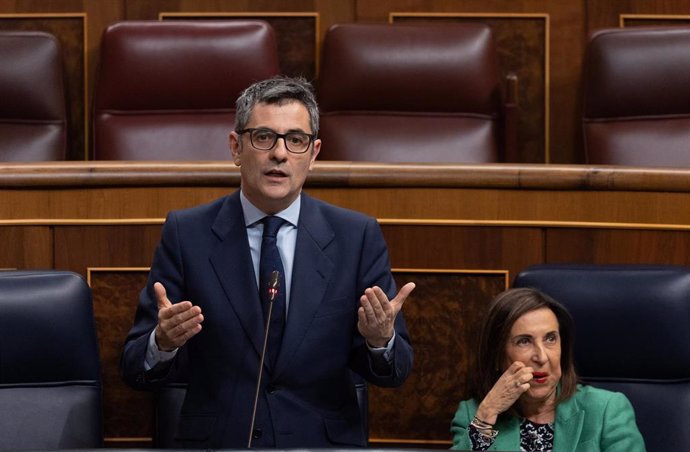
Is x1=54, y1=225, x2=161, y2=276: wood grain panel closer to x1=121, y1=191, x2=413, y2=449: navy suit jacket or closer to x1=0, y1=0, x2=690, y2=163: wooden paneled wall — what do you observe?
x1=121, y1=191, x2=413, y2=449: navy suit jacket

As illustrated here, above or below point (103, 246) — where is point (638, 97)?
above

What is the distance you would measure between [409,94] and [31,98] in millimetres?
410

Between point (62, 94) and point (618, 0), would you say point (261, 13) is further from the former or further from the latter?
point (618, 0)

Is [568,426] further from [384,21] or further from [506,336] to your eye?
[384,21]

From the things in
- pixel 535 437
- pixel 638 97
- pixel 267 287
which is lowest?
pixel 535 437

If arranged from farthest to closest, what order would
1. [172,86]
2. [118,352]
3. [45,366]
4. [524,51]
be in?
1. [524,51]
2. [172,86]
3. [118,352]
4. [45,366]

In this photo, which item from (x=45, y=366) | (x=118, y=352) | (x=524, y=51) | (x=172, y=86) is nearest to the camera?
(x=45, y=366)

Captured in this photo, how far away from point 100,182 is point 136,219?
0.14 ft

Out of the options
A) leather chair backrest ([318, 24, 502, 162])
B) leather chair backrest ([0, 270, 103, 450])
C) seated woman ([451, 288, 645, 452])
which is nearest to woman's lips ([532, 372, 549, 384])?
seated woman ([451, 288, 645, 452])

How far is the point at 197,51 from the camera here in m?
1.23

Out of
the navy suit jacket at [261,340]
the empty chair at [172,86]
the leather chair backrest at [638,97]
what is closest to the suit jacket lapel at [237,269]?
the navy suit jacket at [261,340]

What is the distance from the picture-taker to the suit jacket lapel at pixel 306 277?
76 centimetres

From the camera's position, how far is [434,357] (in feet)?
3.00

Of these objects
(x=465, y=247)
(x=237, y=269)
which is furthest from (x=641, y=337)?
(x=237, y=269)
